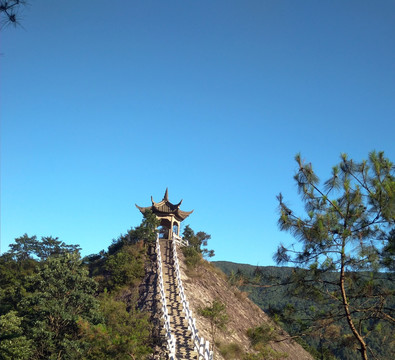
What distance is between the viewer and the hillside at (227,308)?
18438mm

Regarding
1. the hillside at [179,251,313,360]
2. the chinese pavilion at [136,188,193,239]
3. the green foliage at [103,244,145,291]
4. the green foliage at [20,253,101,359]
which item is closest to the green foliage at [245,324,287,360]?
the hillside at [179,251,313,360]

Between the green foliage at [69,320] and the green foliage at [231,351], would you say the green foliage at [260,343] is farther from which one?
the green foliage at [69,320]

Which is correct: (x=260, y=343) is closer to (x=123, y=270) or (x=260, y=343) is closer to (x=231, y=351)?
(x=231, y=351)

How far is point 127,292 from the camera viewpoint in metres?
22.7

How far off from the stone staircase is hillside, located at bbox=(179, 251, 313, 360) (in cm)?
72

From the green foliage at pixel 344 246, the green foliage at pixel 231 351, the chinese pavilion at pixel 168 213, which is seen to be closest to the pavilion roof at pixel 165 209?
the chinese pavilion at pixel 168 213

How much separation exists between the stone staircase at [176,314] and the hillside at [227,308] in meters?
0.72

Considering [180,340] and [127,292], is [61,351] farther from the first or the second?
[127,292]

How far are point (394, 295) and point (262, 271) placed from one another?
9.41 ft

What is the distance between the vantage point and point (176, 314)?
18.7 m

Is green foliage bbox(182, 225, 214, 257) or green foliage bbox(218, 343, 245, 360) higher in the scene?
green foliage bbox(182, 225, 214, 257)

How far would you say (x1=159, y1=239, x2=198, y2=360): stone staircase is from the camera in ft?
50.2

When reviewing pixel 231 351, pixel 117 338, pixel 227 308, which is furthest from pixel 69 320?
pixel 227 308

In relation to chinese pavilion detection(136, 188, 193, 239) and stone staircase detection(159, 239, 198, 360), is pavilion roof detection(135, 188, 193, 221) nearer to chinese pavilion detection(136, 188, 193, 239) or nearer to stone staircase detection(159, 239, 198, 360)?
chinese pavilion detection(136, 188, 193, 239)
